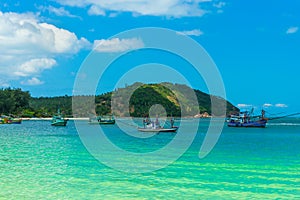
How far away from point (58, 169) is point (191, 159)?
8.82 m

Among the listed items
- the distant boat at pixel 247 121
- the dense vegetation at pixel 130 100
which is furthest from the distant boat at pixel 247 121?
the dense vegetation at pixel 130 100

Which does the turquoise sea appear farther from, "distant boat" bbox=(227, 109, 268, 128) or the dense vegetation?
the dense vegetation

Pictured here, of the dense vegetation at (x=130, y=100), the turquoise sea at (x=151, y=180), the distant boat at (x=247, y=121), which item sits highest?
the dense vegetation at (x=130, y=100)

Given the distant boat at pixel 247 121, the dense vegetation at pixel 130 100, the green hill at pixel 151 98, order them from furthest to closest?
the green hill at pixel 151 98, the dense vegetation at pixel 130 100, the distant boat at pixel 247 121

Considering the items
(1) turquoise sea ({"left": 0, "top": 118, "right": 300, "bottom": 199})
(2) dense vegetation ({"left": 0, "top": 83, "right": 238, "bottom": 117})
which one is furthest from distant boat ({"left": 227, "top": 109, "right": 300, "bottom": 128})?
(1) turquoise sea ({"left": 0, "top": 118, "right": 300, "bottom": 199})

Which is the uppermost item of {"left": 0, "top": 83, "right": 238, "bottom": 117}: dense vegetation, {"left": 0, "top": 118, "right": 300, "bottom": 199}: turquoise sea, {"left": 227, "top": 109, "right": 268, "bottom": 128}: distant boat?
{"left": 0, "top": 83, "right": 238, "bottom": 117}: dense vegetation

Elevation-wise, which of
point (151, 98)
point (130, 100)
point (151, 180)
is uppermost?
point (151, 98)

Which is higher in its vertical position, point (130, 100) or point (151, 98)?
point (151, 98)

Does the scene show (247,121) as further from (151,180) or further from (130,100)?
(151,180)

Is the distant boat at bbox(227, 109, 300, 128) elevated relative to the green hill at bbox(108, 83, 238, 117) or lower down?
lower down

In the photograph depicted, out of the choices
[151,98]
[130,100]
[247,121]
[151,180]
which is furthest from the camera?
[151,98]

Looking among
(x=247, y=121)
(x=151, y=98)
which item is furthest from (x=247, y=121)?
(x=151, y=98)

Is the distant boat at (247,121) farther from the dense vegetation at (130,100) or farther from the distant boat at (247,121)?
the dense vegetation at (130,100)

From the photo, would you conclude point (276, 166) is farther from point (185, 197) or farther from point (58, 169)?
point (58, 169)
